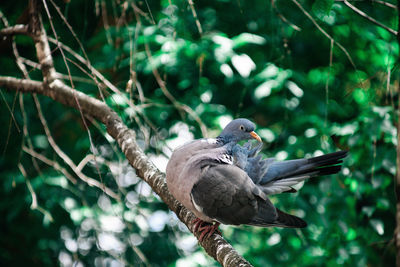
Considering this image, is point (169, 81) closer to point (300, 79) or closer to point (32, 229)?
point (300, 79)

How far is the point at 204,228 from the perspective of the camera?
2.18m

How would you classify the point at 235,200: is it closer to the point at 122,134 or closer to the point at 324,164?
the point at 324,164

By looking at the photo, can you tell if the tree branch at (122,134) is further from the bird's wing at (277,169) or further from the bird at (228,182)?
the bird's wing at (277,169)

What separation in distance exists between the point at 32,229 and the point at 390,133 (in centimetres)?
304

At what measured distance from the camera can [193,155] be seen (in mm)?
2238

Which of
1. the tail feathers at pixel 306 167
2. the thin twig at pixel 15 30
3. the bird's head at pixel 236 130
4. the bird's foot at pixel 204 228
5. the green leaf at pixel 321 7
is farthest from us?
the bird's head at pixel 236 130

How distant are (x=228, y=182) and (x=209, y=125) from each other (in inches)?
45.1

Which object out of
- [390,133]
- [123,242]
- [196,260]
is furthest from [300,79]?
[123,242]

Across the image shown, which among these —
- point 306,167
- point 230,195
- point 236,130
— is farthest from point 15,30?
point 306,167

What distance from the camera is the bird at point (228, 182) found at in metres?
2.11

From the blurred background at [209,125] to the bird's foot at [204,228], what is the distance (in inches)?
8.6

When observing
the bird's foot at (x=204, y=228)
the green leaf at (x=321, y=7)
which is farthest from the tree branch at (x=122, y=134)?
the green leaf at (x=321, y=7)

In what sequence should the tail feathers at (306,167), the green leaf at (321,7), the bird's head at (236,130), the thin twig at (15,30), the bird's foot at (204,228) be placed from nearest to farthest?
the green leaf at (321,7) < the bird's foot at (204,228) < the tail feathers at (306,167) < the thin twig at (15,30) < the bird's head at (236,130)

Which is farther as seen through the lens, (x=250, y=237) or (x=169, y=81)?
(x=169, y=81)
